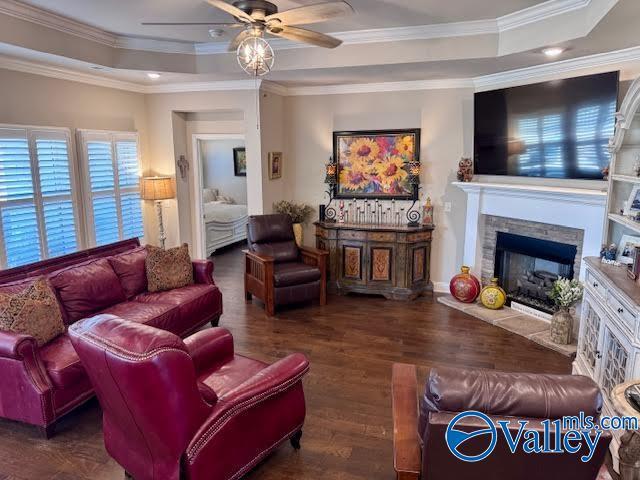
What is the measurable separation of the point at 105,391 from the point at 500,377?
1.73m

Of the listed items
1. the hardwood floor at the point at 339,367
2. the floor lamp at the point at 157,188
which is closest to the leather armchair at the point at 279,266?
the hardwood floor at the point at 339,367

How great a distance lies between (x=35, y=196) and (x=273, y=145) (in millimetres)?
2806

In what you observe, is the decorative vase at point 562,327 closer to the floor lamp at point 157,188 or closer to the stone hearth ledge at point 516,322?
the stone hearth ledge at point 516,322

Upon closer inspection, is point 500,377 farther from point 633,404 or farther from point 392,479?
point 392,479

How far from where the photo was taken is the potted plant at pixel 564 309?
4.02 metres

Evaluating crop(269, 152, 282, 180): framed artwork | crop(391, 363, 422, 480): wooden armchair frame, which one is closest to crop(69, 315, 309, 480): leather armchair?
crop(391, 363, 422, 480): wooden armchair frame

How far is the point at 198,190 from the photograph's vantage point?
6.18 metres

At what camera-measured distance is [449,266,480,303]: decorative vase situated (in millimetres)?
5195

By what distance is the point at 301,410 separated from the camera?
2598mm

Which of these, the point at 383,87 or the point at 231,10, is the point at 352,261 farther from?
the point at 231,10

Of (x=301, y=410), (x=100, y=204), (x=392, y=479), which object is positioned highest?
(x=100, y=204)

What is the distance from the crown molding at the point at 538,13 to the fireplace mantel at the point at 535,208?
1.56m

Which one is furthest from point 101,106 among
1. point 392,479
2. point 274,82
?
point 392,479

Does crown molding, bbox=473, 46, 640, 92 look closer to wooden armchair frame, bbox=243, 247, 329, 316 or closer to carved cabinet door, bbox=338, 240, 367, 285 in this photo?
carved cabinet door, bbox=338, 240, 367, 285
